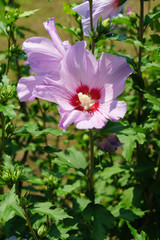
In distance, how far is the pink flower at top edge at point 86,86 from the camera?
1.18m

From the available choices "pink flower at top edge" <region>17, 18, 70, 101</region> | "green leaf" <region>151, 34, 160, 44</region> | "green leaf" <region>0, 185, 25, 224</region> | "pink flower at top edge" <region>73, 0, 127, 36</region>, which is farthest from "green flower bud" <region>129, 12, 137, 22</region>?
"green leaf" <region>0, 185, 25, 224</region>

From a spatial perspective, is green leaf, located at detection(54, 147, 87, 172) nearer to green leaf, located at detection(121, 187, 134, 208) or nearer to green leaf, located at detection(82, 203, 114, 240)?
green leaf, located at detection(82, 203, 114, 240)

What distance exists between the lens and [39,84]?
1280mm

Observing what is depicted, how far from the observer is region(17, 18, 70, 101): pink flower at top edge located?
4.16 feet

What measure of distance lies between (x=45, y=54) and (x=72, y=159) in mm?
661

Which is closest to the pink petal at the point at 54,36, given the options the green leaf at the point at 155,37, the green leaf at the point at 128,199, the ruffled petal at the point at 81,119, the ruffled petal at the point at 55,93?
the ruffled petal at the point at 55,93

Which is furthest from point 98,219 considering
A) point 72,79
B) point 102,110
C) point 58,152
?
point 72,79

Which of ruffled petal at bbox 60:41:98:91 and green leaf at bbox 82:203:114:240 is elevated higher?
ruffled petal at bbox 60:41:98:91

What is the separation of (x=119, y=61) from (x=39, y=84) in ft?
1.19

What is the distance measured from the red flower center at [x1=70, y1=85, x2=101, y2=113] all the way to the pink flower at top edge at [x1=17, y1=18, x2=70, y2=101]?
0.44ft

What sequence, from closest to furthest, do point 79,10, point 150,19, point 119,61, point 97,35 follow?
point 119,61 → point 97,35 → point 79,10 → point 150,19

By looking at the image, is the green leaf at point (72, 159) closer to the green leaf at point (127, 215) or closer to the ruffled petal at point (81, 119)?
the green leaf at point (127, 215)

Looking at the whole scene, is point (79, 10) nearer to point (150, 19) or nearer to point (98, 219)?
point (150, 19)

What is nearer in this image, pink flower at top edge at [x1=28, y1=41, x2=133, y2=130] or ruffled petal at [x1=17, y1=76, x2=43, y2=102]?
pink flower at top edge at [x1=28, y1=41, x2=133, y2=130]
